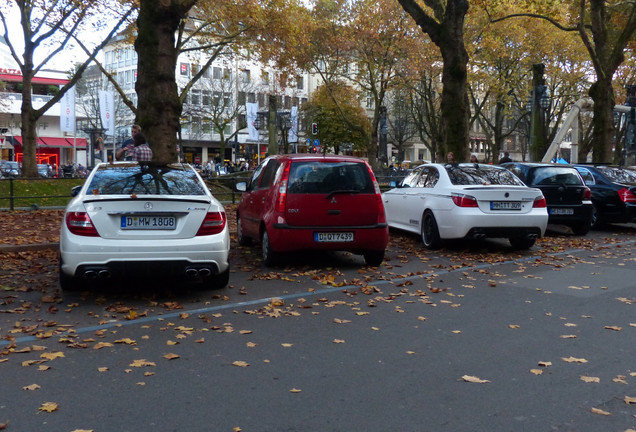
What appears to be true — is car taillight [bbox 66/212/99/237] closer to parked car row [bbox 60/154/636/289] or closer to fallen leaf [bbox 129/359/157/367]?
parked car row [bbox 60/154/636/289]

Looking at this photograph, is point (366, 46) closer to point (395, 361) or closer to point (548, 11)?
point (548, 11)

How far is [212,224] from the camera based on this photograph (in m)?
7.10

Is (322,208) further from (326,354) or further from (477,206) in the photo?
(326,354)

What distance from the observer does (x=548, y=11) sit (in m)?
24.3

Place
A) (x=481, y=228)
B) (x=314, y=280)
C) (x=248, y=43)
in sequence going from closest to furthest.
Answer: (x=314, y=280), (x=481, y=228), (x=248, y=43)

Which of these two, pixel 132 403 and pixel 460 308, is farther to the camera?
pixel 460 308

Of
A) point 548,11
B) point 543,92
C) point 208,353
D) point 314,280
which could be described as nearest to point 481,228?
point 314,280

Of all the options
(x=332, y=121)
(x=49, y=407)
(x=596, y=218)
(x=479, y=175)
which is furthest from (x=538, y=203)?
(x=332, y=121)

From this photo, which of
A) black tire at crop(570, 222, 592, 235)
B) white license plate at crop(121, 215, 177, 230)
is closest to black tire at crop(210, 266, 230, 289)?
white license plate at crop(121, 215, 177, 230)

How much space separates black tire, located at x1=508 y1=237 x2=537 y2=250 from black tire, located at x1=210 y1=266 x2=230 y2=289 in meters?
6.06

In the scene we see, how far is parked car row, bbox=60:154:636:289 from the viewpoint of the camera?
6766mm

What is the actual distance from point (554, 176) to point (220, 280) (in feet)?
29.8

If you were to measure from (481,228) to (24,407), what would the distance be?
326 inches

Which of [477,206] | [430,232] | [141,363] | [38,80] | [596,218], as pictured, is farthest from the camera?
[38,80]
